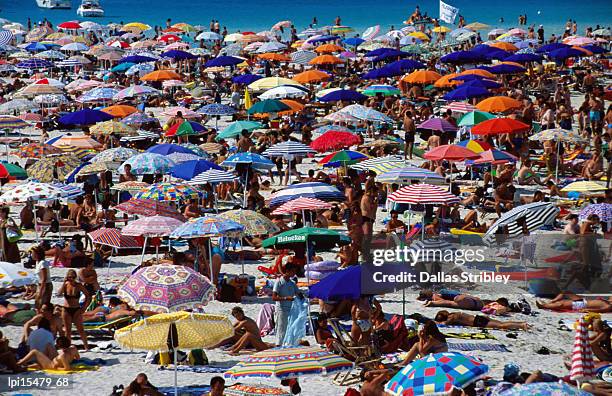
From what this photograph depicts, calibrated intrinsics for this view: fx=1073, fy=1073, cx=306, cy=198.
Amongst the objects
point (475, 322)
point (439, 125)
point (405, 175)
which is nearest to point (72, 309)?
point (475, 322)

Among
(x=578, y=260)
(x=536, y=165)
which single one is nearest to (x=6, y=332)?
(x=578, y=260)

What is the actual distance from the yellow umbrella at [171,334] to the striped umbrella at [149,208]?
5.46 metres

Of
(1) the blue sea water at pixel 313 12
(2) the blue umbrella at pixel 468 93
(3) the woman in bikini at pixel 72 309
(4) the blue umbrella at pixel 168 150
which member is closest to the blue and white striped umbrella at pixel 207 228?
(3) the woman in bikini at pixel 72 309

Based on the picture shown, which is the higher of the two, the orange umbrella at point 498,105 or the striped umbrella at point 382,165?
the orange umbrella at point 498,105

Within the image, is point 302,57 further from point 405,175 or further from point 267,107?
point 405,175

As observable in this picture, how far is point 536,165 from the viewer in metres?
22.9

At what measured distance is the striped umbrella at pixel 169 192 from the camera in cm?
1578

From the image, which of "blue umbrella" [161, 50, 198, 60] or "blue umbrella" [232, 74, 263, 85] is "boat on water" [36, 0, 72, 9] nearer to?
"blue umbrella" [161, 50, 198, 60]

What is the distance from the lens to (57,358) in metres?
10.9

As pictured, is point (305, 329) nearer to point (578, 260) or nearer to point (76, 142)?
point (578, 260)

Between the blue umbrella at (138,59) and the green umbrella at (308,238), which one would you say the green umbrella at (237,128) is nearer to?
the green umbrella at (308,238)

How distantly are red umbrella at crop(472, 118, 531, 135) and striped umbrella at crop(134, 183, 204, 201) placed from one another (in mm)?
7300

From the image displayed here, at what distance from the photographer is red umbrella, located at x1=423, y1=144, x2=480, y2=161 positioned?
19.0m

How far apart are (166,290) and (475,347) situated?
3.44 m
